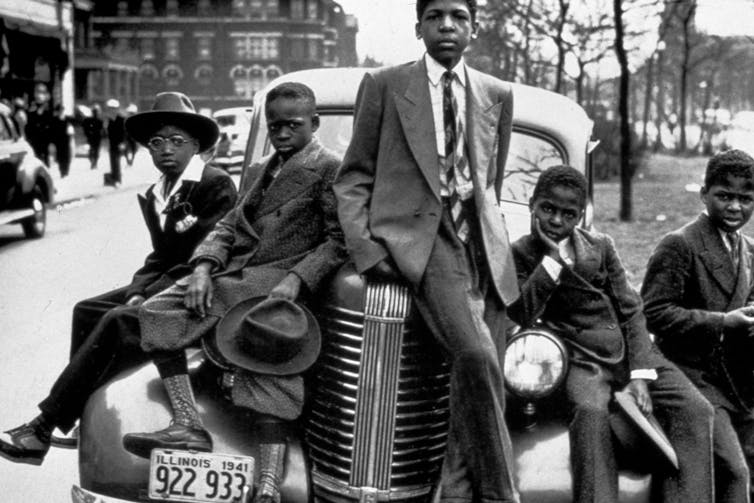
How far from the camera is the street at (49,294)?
218 inches

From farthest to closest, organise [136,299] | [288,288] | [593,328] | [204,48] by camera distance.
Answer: [204,48]
[136,299]
[593,328]
[288,288]

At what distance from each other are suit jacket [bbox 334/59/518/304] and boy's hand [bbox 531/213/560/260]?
36 cm

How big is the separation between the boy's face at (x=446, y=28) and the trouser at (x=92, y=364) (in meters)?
1.58

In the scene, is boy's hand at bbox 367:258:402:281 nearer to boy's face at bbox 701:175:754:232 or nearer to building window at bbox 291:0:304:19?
boy's face at bbox 701:175:754:232

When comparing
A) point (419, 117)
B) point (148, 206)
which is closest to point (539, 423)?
point (419, 117)

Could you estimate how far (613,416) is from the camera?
11.8ft

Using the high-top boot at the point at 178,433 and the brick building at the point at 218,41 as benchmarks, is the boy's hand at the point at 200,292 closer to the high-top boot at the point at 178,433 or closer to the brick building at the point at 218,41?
the high-top boot at the point at 178,433

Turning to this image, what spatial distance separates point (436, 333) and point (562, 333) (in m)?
0.73

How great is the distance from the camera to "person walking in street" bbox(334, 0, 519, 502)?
3309 millimetres

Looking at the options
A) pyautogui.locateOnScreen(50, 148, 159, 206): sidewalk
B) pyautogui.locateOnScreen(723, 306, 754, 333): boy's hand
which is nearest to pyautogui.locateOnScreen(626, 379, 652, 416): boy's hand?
pyautogui.locateOnScreen(723, 306, 754, 333): boy's hand

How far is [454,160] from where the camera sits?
11.6 ft

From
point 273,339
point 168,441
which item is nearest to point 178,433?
point 168,441

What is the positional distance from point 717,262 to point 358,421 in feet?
5.47

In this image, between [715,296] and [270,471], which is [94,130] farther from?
[270,471]
